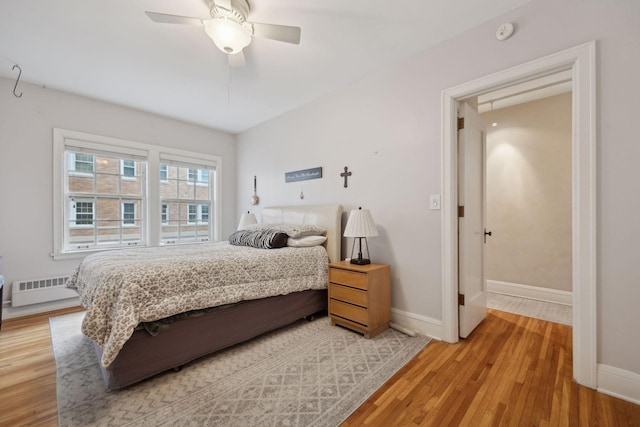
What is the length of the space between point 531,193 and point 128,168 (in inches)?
220

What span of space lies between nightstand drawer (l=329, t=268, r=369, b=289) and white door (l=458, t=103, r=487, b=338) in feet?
2.83

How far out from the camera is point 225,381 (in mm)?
1719

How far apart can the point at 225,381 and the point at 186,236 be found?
3162 mm

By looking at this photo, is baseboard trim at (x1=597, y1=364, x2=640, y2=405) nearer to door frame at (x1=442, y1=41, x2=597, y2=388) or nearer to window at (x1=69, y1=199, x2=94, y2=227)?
door frame at (x1=442, y1=41, x2=597, y2=388)

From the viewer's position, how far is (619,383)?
1.54m

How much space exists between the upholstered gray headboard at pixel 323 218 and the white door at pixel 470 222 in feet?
A: 4.01

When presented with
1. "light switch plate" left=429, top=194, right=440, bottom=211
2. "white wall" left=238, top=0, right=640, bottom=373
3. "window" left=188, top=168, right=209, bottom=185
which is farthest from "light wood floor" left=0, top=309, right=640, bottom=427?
"window" left=188, top=168, right=209, bottom=185

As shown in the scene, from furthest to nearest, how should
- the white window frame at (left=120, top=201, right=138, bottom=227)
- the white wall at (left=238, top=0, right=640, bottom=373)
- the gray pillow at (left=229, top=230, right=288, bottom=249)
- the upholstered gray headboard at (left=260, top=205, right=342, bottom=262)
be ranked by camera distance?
the white window frame at (left=120, top=201, right=138, bottom=227), the upholstered gray headboard at (left=260, top=205, right=342, bottom=262), the gray pillow at (left=229, top=230, right=288, bottom=249), the white wall at (left=238, top=0, right=640, bottom=373)

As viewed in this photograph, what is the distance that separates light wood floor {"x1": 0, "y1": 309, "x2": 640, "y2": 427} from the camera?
1.40m

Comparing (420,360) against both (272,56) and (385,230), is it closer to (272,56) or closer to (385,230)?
(385,230)

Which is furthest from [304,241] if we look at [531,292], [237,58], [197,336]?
[531,292]

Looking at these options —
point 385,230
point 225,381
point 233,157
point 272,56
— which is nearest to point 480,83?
point 385,230

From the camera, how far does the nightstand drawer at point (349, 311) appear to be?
7.51 ft

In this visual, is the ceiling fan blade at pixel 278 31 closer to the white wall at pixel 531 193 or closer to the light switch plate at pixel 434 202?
the light switch plate at pixel 434 202
